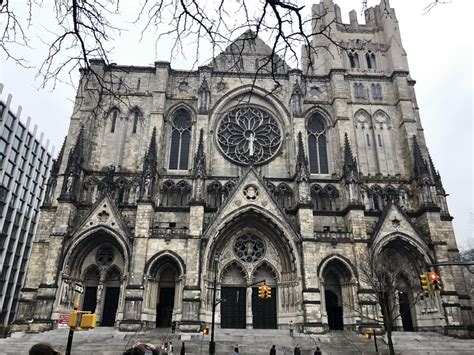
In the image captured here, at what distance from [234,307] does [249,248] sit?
3935 millimetres

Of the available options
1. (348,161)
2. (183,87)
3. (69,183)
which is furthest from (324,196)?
(69,183)

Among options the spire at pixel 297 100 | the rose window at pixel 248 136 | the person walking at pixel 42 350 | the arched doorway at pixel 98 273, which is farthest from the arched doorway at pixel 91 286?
the person walking at pixel 42 350

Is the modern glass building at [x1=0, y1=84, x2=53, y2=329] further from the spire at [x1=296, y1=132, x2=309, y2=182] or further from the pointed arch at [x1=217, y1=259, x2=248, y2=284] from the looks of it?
the spire at [x1=296, y1=132, x2=309, y2=182]

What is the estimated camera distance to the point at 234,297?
957 inches

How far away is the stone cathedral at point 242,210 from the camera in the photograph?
74.2ft

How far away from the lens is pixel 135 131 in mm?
29156

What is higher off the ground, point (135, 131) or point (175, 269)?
point (135, 131)

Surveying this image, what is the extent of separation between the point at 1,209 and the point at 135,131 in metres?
25.8

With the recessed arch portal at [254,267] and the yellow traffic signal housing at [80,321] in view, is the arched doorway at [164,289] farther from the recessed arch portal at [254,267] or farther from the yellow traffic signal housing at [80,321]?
the yellow traffic signal housing at [80,321]

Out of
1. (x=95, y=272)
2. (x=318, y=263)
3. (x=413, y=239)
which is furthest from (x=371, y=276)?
(x=95, y=272)

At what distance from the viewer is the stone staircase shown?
18.0 meters

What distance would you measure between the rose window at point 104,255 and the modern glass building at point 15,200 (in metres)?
25.7

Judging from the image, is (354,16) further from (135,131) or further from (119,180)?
(119,180)

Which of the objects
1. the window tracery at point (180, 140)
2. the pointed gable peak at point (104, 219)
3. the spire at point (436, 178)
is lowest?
the pointed gable peak at point (104, 219)
